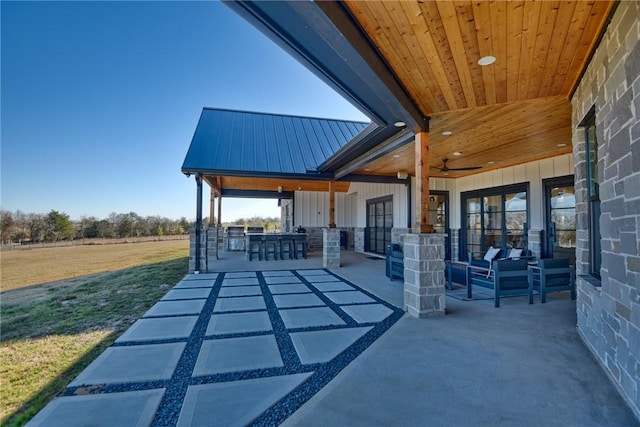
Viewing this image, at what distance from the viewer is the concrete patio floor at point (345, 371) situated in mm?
1927

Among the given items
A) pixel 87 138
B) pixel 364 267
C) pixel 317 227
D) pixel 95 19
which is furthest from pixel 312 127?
pixel 87 138

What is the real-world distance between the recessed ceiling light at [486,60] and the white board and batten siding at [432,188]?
4772mm

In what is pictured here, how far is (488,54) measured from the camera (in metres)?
2.62

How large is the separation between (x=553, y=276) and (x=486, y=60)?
384 centimetres

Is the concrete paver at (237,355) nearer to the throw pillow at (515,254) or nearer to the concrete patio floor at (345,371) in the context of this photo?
the concrete patio floor at (345,371)

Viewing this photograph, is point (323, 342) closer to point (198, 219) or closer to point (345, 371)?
point (345, 371)

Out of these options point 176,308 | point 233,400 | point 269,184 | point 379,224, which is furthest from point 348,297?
point 269,184

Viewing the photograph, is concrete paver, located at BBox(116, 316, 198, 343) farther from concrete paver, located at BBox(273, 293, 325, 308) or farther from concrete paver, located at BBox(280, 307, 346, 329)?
concrete paver, located at BBox(273, 293, 325, 308)

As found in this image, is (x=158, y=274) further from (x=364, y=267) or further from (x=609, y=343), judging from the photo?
(x=609, y=343)

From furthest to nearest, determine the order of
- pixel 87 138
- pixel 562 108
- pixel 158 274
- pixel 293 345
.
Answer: pixel 87 138 < pixel 158 274 < pixel 562 108 < pixel 293 345

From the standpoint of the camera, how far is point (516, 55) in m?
2.62

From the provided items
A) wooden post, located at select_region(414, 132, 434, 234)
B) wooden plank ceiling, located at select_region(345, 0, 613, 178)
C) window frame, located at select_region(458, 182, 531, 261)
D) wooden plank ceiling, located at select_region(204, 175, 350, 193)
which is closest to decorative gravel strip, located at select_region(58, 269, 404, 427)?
wooden post, located at select_region(414, 132, 434, 234)

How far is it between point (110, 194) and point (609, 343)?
1070 inches

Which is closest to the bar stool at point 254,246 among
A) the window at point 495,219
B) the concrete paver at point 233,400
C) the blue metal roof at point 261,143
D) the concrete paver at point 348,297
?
the blue metal roof at point 261,143
